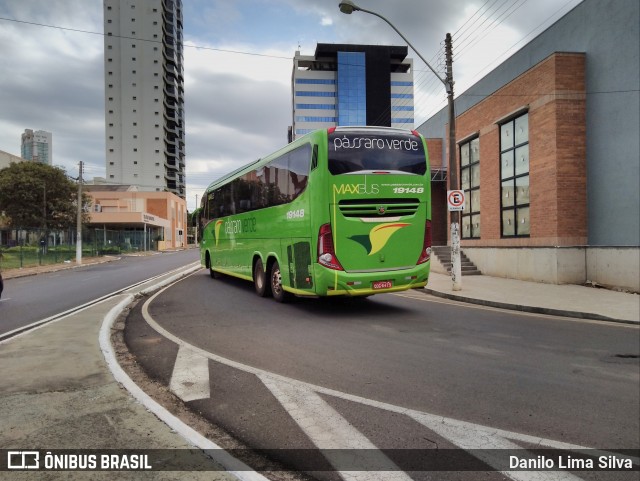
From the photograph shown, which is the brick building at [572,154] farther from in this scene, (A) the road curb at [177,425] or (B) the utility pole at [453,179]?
(A) the road curb at [177,425]

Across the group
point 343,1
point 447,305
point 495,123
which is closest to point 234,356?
point 447,305

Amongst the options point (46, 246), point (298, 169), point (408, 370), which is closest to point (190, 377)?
point (408, 370)

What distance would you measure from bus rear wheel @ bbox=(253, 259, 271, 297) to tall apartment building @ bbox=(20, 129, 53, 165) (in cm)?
11487

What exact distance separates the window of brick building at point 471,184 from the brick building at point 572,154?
2.05 metres

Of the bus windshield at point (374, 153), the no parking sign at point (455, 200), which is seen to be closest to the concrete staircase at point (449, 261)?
the no parking sign at point (455, 200)

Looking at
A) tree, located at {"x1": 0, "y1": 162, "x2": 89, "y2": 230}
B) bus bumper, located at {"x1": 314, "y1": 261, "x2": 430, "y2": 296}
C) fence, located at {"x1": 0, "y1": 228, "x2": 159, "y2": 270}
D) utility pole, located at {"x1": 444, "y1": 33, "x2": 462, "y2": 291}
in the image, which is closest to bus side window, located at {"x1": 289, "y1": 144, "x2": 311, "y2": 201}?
bus bumper, located at {"x1": 314, "y1": 261, "x2": 430, "y2": 296}

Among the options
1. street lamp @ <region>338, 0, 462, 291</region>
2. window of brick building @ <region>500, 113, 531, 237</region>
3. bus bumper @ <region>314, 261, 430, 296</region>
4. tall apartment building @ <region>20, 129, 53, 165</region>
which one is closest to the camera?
bus bumper @ <region>314, 261, 430, 296</region>

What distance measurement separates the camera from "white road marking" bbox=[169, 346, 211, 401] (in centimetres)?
466

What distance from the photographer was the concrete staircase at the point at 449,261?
19594 millimetres

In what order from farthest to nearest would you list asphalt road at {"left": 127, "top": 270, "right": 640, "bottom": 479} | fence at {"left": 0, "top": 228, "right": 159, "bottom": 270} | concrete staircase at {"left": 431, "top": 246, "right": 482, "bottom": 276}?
1. fence at {"left": 0, "top": 228, "right": 159, "bottom": 270}
2. concrete staircase at {"left": 431, "top": 246, "right": 482, "bottom": 276}
3. asphalt road at {"left": 127, "top": 270, "right": 640, "bottom": 479}

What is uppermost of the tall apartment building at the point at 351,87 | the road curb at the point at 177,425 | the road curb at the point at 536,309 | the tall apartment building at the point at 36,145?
the tall apartment building at the point at 351,87

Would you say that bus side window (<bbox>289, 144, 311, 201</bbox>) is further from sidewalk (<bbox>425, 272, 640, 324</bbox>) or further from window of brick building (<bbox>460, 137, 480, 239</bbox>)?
window of brick building (<bbox>460, 137, 480, 239</bbox>)

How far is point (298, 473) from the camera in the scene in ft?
10.2

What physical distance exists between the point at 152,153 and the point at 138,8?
3323cm
